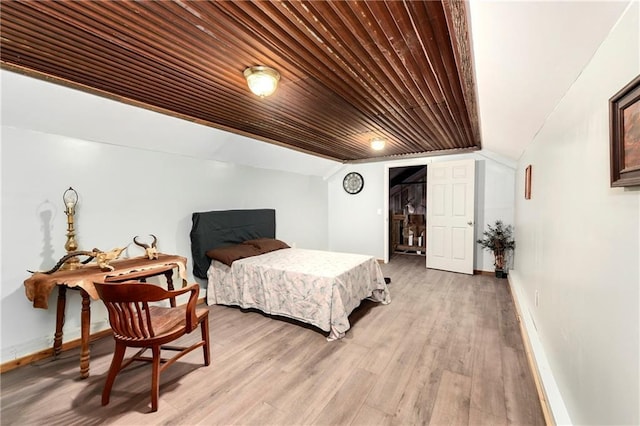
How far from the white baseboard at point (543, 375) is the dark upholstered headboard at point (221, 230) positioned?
3.39 meters

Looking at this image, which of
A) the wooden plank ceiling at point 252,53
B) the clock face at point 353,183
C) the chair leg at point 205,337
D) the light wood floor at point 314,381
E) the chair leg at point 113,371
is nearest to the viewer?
the wooden plank ceiling at point 252,53

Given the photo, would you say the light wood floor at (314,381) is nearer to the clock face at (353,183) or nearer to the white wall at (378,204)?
the white wall at (378,204)

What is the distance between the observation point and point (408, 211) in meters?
7.06

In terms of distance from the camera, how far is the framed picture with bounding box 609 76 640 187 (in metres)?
0.80

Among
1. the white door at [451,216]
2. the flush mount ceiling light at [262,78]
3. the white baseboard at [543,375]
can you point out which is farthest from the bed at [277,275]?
the white door at [451,216]

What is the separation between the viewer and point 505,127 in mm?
2869

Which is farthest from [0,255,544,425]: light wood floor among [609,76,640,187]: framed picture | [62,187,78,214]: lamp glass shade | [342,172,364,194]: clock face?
[342,172,364,194]: clock face

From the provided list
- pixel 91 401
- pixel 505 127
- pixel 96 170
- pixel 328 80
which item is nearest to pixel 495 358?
pixel 505 127

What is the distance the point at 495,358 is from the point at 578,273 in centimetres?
126

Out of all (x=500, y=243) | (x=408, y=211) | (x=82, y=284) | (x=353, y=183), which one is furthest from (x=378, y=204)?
(x=82, y=284)

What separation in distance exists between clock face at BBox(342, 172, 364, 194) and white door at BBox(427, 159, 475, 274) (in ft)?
4.90

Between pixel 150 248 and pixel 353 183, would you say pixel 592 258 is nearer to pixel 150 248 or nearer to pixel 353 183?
pixel 150 248

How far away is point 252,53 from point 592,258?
205 centimetres

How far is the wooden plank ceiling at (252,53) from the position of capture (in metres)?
1.32
